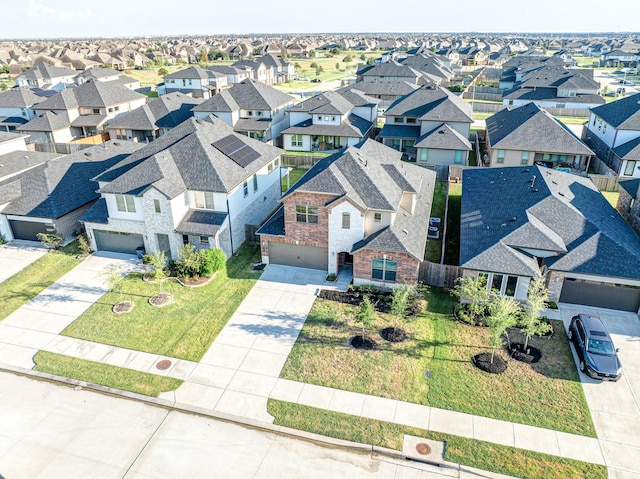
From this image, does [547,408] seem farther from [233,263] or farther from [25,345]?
[25,345]

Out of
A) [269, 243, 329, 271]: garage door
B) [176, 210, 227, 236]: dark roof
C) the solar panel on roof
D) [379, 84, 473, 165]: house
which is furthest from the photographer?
[379, 84, 473, 165]: house

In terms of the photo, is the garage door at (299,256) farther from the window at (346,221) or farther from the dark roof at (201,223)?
the dark roof at (201,223)

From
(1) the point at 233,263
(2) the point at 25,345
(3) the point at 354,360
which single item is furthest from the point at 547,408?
(2) the point at 25,345

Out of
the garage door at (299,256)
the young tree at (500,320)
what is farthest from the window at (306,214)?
the young tree at (500,320)

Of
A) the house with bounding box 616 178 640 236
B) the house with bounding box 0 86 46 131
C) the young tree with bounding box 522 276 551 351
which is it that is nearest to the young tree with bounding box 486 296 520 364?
the young tree with bounding box 522 276 551 351

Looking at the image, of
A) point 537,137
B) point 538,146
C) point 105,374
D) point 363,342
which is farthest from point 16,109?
point 538,146

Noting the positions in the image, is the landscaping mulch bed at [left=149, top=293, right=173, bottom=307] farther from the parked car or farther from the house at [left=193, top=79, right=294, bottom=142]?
the house at [left=193, top=79, right=294, bottom=142]
